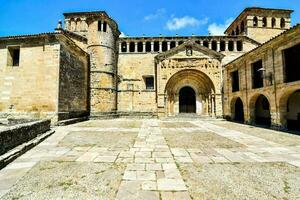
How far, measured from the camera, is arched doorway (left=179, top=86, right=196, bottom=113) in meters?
20.0

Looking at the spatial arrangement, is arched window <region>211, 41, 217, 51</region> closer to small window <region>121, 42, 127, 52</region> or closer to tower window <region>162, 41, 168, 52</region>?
tower window <region>162, 41, 168, 52</region>

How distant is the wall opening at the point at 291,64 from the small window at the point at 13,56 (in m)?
19.2

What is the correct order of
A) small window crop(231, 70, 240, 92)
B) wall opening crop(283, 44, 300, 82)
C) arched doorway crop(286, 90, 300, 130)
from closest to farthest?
wall opening crop(283, 44, 300, 82), arched doorway crop(286, 90, 300, 130), small window crop(231, 70, 240, 92)

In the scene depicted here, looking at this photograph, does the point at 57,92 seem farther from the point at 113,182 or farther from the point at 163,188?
the point at 163,188

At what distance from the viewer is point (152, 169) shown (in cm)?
430

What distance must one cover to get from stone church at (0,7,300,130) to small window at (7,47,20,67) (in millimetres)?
63

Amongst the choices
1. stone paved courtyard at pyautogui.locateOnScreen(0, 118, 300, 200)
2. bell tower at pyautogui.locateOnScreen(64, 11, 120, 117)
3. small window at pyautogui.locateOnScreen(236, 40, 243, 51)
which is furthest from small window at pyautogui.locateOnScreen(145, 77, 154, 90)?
stone paved courtyard at pyautogui.locateOnScreen(0, 118, 300, 200)

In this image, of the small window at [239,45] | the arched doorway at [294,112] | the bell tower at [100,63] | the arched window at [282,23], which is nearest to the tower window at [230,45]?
the small window at [239,45]

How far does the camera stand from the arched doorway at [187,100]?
20031 millimetres

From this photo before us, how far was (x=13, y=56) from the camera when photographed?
13.7 metres

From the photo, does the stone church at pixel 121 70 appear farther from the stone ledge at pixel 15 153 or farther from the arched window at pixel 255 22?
the stone ledge at pixel 15 153

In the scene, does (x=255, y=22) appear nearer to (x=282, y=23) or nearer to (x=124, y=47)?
(x=282, y=23)

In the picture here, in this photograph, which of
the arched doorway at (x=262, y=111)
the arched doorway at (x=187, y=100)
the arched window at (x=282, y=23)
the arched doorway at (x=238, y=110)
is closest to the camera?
the arched doorway at (x=262, y=111)

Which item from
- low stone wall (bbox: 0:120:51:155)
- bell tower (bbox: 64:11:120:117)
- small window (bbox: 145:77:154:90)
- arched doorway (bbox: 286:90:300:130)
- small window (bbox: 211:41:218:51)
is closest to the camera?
low stone wall (bbox: 0:120:51:155)
